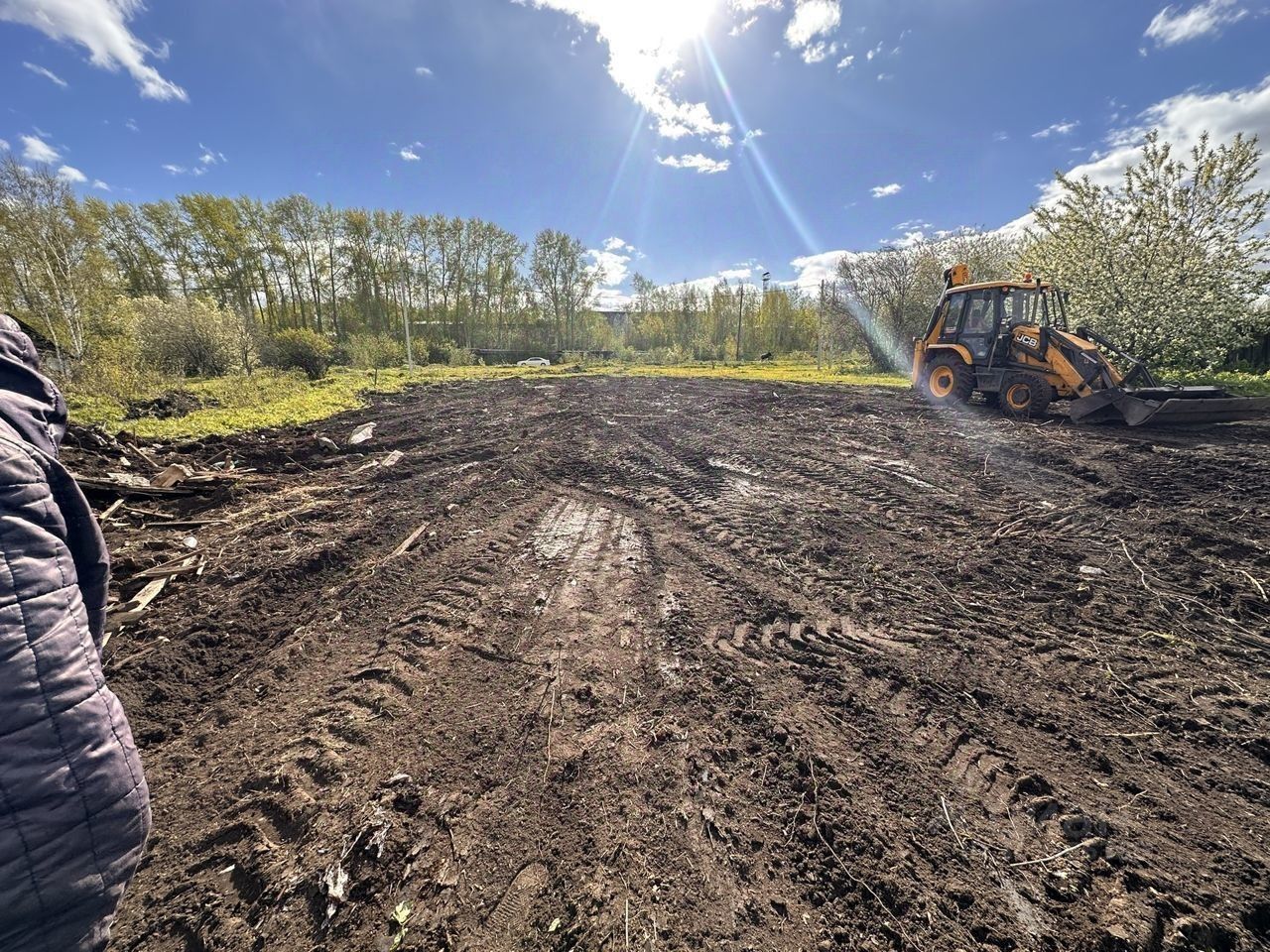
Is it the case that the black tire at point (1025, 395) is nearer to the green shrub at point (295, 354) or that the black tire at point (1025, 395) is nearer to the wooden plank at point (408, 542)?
the wooden plank at point (408, 542)

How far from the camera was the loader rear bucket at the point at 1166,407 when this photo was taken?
808 centimetres

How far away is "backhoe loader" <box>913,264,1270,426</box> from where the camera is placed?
27.3 feet

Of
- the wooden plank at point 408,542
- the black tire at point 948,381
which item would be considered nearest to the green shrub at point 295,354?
the wooden plank at point 408,542

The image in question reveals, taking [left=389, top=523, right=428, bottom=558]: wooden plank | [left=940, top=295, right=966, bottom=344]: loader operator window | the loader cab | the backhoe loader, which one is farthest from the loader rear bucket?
[left=389, top=523, right=428, bottom=558]: wooden plank

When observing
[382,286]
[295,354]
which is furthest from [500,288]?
[295,354]

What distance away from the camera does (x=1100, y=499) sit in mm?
5090

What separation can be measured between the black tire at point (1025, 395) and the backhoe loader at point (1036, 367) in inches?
0.7

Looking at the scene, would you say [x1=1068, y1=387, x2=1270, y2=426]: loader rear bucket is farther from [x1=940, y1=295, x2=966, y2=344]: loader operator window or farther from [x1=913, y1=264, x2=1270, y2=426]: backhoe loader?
[x1=940, y1=295, x2=966, y2=344]: loader operator window

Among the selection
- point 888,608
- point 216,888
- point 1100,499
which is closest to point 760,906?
point 216,888

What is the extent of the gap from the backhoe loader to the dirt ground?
4471 mm

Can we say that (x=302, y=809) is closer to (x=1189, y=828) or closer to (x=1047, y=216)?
(x=1189, y=828)

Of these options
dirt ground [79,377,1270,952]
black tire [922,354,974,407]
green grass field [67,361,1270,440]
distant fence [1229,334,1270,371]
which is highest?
distant fence [1229,334,1270,371]

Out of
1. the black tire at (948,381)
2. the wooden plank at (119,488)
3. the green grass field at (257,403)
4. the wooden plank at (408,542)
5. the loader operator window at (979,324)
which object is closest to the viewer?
the wooden plank at (408,542)

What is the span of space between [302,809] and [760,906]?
181 centimetres
